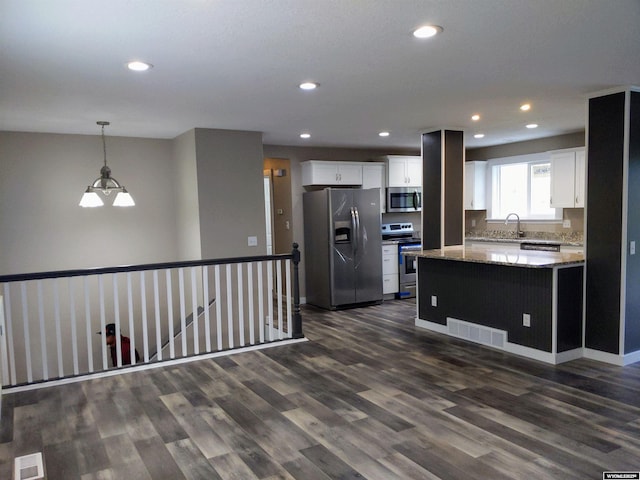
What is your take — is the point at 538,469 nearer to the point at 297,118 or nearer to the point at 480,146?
the point at 297,118

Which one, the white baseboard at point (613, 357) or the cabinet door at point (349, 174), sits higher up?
the cabinet door at point (349, 174)

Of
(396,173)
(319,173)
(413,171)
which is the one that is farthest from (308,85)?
(413,171)

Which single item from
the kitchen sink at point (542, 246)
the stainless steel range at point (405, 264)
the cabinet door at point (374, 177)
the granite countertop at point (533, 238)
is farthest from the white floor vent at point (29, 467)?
the granite countertop at point (533, 238)

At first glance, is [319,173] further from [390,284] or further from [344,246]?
[390,284]

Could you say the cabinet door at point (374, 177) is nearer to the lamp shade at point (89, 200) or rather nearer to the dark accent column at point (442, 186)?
the dark accent column at point (442, 186)

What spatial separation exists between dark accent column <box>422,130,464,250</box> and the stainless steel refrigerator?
1.11 meters

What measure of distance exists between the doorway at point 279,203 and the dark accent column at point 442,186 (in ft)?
7.40

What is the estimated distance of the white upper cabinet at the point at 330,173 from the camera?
720 centimetres

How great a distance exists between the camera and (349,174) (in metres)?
7.43

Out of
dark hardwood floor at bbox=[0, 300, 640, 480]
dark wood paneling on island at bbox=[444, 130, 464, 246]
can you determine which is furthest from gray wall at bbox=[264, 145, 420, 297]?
dark hardwood floor at bbox=[0, 300, 640, 480]

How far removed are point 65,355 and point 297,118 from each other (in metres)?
4.08

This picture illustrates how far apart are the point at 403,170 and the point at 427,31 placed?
5.25 meters

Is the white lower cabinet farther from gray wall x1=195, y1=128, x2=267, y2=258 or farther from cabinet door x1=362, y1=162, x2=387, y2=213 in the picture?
gray wall x1=195, y1=128, x2=267, y2=258

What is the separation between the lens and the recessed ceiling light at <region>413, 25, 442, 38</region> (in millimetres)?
2621
